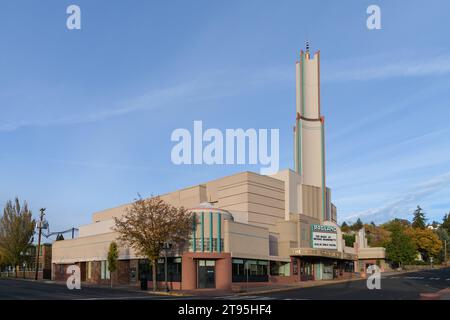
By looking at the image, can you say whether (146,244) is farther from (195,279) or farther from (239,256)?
(239,256)

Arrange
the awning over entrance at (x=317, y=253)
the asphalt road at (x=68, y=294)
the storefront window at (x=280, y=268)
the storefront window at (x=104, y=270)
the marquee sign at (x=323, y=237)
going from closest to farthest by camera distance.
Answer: the asphalt road at (x=68, y=294) < the storefront window at (x=280, y=268) < the awning over entrance at (x=317, y=253) < the storefront window at (x=104, y=270) < the marquee sign at (x=323, y=237)

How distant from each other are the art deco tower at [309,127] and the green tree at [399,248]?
133 ft

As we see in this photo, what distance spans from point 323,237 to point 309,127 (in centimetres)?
1986

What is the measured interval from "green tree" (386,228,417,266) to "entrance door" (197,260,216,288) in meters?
71.8

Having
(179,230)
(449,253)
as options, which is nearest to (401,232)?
(449,253)

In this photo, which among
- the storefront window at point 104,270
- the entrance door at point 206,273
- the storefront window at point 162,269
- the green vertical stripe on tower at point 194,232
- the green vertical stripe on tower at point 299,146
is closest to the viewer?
the entrance door at point 206,273

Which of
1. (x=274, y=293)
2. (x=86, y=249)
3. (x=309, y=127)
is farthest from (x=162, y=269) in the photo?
(x=309, y=127)

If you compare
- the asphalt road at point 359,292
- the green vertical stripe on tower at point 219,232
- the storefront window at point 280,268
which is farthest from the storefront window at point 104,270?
the asphalt road at point 359,292

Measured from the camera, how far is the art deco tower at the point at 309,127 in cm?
8225

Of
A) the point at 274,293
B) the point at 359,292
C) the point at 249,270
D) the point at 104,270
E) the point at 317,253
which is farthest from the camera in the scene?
the point at 104,270

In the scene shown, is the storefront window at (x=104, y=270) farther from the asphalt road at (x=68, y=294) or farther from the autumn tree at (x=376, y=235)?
the autumn tree at (x=376, y=235)

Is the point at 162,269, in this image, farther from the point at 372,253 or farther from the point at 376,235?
the point at 376,235

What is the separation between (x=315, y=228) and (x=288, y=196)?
609 cm

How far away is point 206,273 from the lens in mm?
54000
